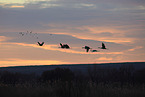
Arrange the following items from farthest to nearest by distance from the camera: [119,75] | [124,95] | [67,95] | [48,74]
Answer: [119,75] → [48,74] → [124,95] → [67,95]

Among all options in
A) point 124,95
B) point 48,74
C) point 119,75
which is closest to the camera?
point 124,95

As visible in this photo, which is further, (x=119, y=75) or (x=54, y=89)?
(x=119, y=75)

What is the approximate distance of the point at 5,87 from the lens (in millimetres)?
19609

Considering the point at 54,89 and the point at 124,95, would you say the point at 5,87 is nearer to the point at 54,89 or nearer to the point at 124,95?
the point at 54,89

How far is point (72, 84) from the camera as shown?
57.8 ft

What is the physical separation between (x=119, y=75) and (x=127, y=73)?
6.34ft

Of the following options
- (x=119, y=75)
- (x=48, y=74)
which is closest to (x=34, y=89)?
(x=48, y=74)

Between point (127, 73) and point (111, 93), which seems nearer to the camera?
point (111, 93)

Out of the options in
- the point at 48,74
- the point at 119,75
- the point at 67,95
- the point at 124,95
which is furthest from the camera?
the point at 119,75

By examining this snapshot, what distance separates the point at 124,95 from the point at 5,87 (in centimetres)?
823

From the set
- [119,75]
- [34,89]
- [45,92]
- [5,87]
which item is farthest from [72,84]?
[119,75]

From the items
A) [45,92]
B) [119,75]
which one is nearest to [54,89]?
[45,92]

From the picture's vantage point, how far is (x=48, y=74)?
150ft

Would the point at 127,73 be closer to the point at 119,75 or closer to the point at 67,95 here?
the point at 119,75
